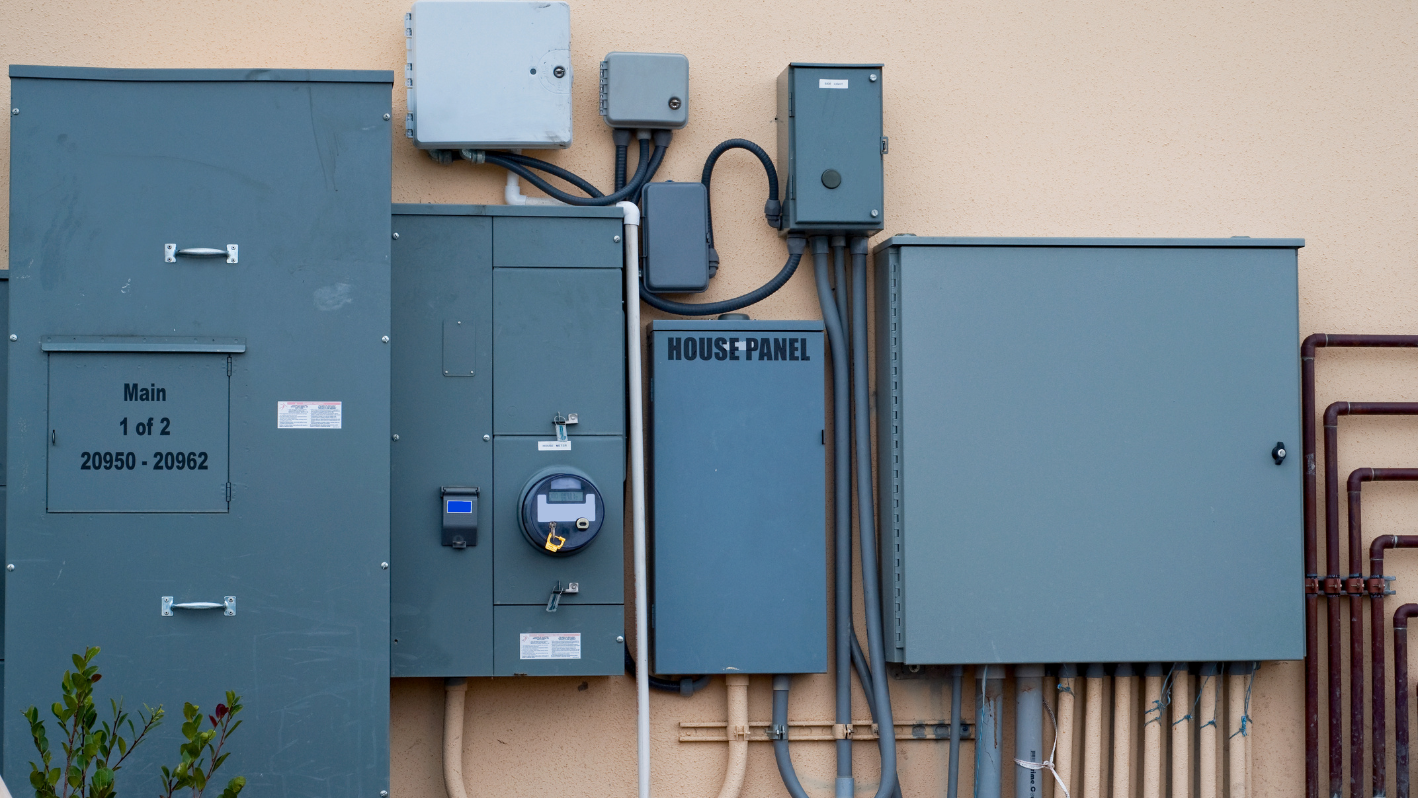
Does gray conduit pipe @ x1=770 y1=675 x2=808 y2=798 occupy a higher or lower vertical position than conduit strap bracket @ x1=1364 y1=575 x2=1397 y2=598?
lower

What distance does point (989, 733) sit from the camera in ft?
9.87

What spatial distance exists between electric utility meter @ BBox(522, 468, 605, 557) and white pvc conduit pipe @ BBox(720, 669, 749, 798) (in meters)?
0.59

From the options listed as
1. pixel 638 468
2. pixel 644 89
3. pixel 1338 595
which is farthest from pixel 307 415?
pixel 1338 595

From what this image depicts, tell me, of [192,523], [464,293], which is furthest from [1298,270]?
[192,523]

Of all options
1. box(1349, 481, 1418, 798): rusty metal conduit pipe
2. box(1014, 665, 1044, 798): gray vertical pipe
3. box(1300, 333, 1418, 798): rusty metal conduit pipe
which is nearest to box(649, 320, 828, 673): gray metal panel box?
box(1014, 665, 1044, 798): gray vertical pipe

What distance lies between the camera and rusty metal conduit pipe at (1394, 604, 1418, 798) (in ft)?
10.3

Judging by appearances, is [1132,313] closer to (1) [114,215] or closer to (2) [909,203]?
(2) [909,203]

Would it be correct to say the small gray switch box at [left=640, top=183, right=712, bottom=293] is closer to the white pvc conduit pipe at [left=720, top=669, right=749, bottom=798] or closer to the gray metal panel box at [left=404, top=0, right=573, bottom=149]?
the gray metal panel box at [left=404, top=0, right=573, bottom=149]

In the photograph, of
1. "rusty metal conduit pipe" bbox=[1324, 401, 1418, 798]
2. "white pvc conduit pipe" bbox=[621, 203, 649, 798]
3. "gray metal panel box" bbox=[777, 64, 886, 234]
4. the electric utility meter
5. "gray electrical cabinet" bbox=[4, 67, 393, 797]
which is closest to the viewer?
"gray electrical cabinet" bbox=[4, 67, 393, 797]

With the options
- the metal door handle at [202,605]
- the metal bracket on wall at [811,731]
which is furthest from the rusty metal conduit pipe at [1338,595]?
the metal door handle at [202,605]

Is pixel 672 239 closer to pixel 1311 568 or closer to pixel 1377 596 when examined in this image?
pixel 1311 568

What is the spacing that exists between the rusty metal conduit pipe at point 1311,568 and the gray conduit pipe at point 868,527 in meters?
1.15

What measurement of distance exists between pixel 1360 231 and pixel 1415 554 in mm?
920

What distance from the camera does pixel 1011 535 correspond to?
9.45 feet
